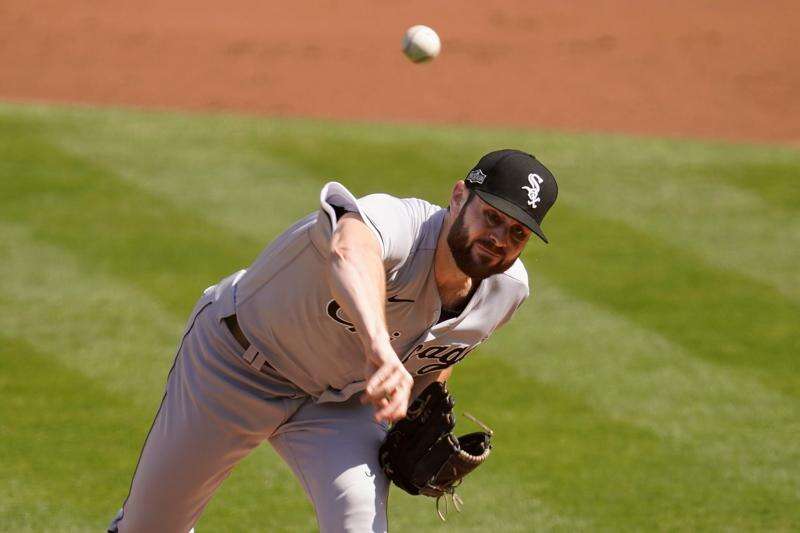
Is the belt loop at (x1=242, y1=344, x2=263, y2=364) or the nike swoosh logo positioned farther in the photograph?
the belt loop at (x1=242, y1=344, x2=263, y2=364)

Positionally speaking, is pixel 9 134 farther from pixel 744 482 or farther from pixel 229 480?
pixel 744 482

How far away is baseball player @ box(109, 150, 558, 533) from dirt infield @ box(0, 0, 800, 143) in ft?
25.6

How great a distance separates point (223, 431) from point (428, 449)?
71 cm

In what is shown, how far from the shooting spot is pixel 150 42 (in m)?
13.9

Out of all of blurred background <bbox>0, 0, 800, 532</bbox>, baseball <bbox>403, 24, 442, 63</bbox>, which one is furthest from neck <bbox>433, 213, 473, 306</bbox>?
baseball <bbox>403, 24, 442, 63</bbox>

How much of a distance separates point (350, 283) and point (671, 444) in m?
3.50

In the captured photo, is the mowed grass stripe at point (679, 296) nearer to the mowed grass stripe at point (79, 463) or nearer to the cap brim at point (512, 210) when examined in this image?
the mowed grass stripe at point (79, 463)

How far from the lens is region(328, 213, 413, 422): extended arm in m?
3.44

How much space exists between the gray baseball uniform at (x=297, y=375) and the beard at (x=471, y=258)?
0.13 m

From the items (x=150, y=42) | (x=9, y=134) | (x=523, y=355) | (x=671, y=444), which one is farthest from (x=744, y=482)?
(x=150, y=42)

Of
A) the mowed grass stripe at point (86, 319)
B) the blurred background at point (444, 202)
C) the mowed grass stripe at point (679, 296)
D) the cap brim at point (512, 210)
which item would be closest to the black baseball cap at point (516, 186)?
the cap brim at point (512, 210)

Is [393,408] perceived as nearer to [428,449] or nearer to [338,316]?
[338,316]

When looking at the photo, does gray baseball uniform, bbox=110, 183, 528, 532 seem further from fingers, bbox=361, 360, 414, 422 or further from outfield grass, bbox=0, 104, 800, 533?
outfield grass, bbox=0, 104, 800, 533

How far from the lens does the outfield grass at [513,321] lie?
6.19 meters
